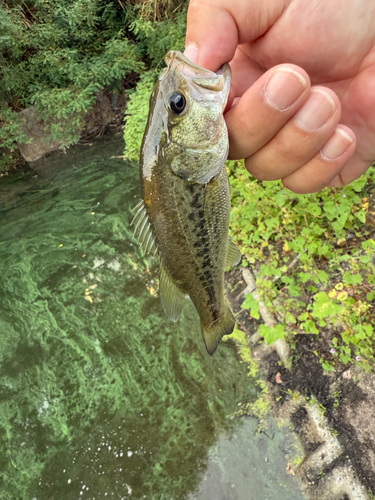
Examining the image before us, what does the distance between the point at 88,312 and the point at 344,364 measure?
3587 mm

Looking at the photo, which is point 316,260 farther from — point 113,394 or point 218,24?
point 113,394

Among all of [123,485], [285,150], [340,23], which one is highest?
[340,23]

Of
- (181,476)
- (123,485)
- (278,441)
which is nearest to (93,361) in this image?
(123,485)

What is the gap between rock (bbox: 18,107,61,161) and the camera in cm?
994

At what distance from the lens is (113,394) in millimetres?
4000

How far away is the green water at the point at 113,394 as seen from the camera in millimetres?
3287

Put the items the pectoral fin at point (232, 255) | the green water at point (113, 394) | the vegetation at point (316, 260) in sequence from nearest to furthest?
1. the pectoral fin at point (232, 255)
2. the vegetation at point (316, 260)
3. the green water at point (113, 394)

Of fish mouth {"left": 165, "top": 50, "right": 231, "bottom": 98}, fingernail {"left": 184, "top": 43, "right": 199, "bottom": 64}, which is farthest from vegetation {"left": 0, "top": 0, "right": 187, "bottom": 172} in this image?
fish mouth {"left": 165, "top": 50, "right": 231, "bottom": 98}

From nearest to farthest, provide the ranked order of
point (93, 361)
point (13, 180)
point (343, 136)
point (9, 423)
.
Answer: point (343, 136)
point (9, 423)
point (93, 361)
point (13, 180)

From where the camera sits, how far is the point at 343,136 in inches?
64.2

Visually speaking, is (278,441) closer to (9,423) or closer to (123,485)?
(123,485)

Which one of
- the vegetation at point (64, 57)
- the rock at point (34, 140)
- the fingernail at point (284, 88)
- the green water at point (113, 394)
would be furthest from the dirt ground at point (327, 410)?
the rock at point (34, 140)

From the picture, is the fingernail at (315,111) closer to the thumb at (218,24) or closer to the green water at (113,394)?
the thumb at (218,24)

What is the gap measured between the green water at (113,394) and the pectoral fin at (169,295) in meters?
2.10
